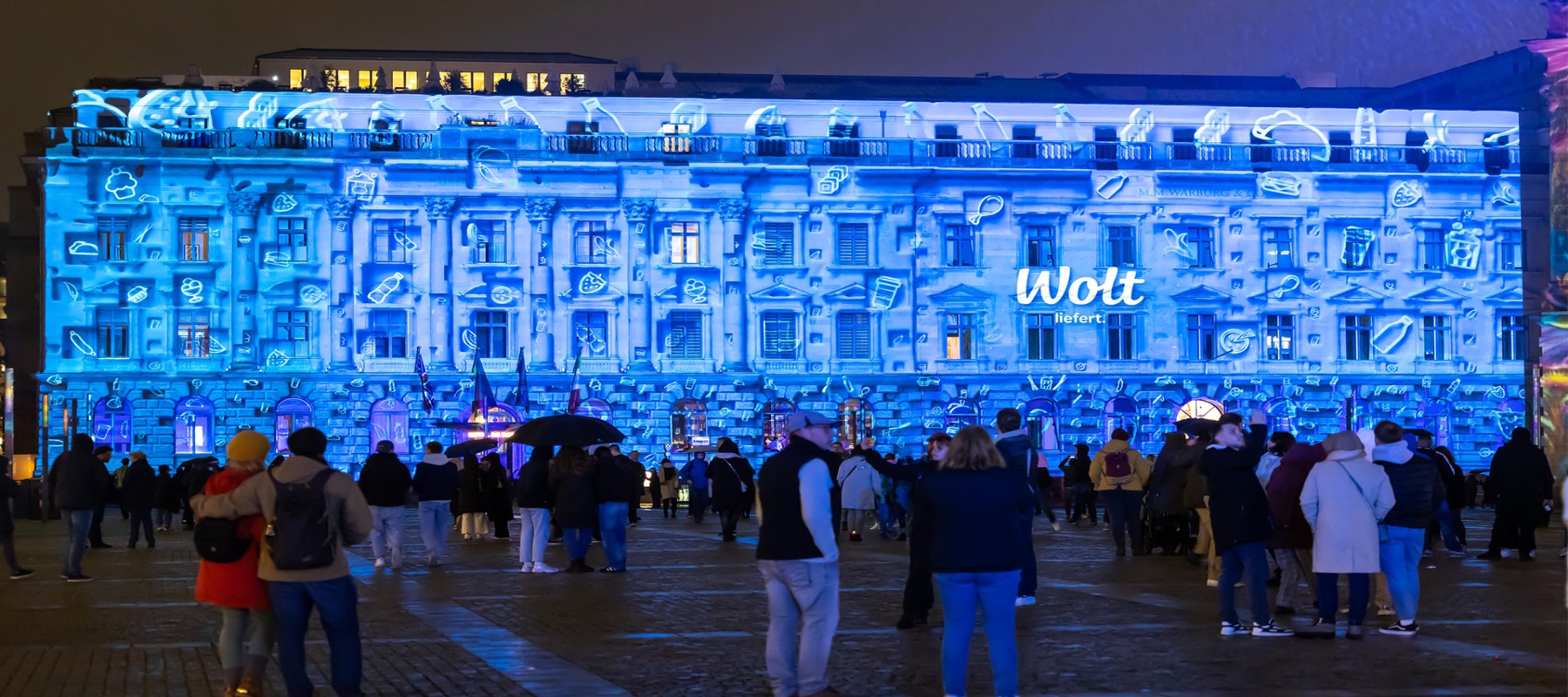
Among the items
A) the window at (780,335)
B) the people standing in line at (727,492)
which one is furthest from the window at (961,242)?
the people standing in line at (727,492)

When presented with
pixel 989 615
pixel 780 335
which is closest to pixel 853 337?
pixel 780 335

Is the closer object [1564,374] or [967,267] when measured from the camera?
[1564,374]

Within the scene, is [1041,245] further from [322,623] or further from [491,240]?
[322,623]

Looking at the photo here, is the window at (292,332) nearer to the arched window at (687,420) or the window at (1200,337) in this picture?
the arched window at (687,420)

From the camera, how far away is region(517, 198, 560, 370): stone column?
5862 cm

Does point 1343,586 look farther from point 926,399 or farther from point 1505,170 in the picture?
point 1505,170

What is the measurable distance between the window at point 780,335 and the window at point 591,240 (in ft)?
16.8

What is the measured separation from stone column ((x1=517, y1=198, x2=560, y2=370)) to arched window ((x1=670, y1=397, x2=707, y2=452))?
12.1ft

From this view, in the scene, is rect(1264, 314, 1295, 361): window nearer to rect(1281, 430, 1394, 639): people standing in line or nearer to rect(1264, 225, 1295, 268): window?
rect(1264, 225, 1295, 268): window

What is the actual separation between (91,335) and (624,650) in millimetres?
48004

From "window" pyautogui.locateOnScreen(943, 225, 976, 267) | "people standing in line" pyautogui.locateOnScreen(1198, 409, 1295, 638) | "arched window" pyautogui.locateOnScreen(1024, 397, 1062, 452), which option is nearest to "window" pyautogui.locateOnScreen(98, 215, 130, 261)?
"window" pyautogui.locateOnScreen(943, 225, 976, 267)

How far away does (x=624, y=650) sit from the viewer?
1356cm

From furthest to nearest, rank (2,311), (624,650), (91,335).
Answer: (2,311), (91,335), (624,650)

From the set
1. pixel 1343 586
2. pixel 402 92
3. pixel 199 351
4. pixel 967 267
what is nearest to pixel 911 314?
pixel 967 267
